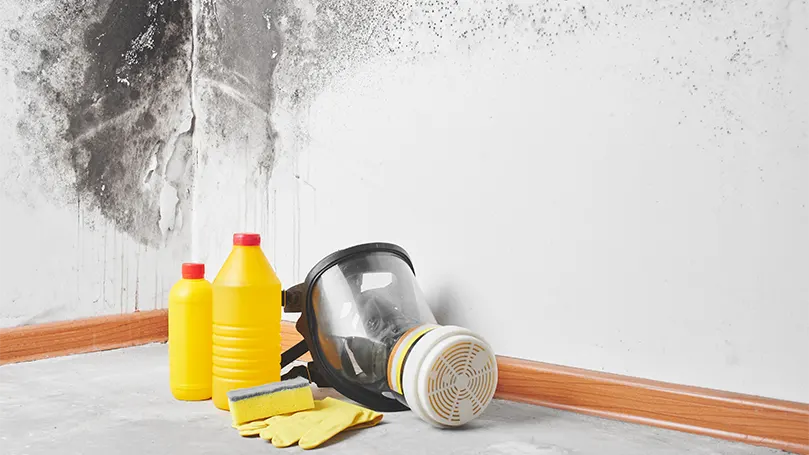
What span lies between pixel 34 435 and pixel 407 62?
3.42 ft

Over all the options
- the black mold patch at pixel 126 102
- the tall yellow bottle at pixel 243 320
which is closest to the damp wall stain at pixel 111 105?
the black mold patch at pixel 126 102

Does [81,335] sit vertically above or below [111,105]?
below

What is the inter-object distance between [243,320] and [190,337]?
14cm

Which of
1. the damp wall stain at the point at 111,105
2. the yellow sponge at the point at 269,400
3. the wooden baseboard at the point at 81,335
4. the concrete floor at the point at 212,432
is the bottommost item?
the concrete floor at the point at 212,432

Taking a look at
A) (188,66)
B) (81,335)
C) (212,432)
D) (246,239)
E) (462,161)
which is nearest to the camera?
(212,432)

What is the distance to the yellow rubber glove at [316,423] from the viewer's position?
3.87 feet

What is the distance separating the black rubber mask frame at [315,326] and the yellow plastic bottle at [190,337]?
0.52 feet

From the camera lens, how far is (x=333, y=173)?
1.74 metres

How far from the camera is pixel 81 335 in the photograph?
181cm

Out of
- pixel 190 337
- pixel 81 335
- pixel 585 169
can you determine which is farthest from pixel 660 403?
pixel 81 335

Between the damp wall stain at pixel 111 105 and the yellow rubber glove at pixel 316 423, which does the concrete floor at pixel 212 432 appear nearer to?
the yellow rubber glove at pixel 316 423

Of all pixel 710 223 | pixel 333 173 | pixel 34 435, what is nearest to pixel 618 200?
pixel 710 223

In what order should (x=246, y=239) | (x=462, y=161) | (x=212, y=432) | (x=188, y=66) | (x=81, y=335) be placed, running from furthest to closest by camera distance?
1. (x=188, y=66)
2. (x=81, y=335)
3. (x=462, y=161)
4. (x=246, y=239)
5. (x=212, y=432)

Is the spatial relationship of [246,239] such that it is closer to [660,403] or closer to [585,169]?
[585,169]
